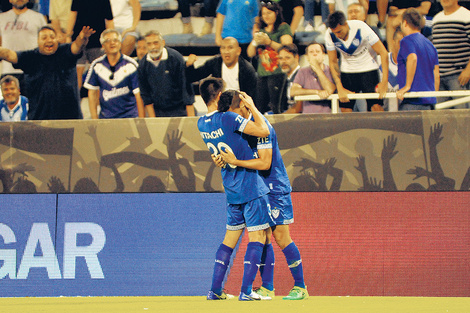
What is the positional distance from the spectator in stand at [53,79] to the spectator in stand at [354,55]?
3.06 metres

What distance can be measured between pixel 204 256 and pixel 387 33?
4.25 metres

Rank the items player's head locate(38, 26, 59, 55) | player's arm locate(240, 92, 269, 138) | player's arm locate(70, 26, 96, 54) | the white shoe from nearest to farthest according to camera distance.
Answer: player's arm locate(240, 92, 269, 138) < player's arm locate(70, 26, 96, 54) < player's head locate(38, 26, 59, 55) < the white shoe

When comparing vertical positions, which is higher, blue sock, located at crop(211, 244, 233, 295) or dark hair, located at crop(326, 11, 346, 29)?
dark hair, located at crop(326, 11, 346, 29)

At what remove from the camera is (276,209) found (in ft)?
19.0

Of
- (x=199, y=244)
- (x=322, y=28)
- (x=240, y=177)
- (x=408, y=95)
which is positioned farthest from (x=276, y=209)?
(x=322, y=28)

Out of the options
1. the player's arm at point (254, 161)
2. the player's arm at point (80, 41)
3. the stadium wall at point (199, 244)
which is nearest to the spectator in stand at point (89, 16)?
the player's arm at point (80, 41)

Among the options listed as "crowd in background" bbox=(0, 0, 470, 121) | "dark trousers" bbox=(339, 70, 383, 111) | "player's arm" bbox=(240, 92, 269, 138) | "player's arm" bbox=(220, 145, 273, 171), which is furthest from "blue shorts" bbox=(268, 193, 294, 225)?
"dark trousers" bbox=(339, 70, 383, 111)

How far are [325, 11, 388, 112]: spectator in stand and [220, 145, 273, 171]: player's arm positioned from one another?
219cm

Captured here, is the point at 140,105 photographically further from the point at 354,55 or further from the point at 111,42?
the point at 354,55

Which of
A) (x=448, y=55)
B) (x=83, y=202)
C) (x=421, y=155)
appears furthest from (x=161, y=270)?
(x=448, y=55)

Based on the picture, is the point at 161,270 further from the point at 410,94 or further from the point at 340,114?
the point at 410,94

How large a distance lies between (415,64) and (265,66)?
2066 millimetres

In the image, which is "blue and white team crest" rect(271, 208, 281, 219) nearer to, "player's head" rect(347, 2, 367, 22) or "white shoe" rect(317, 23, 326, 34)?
"player's head" rect(347, 2, 367, 22)

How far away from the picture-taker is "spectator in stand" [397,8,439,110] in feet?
23.4
